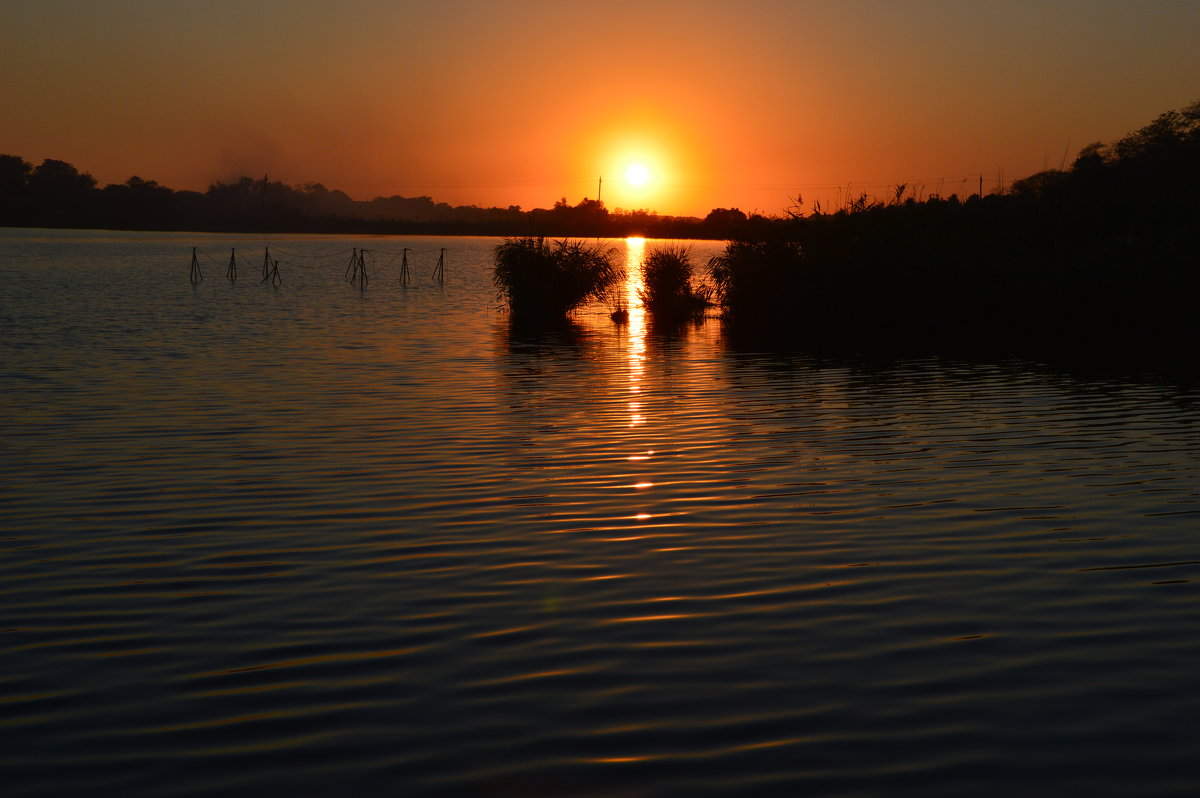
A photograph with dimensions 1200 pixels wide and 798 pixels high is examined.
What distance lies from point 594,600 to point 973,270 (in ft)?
117

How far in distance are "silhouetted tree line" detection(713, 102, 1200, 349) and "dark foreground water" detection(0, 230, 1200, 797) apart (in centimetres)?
2010

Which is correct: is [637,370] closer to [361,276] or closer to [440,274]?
[361,276]

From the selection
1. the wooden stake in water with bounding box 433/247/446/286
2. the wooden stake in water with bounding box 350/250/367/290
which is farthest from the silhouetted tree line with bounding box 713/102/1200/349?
the wooden stake in water with bounding box 433/247/446/286

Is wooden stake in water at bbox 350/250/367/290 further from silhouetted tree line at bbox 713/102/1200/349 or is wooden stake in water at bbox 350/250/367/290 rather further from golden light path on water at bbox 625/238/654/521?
silhouetted tree line at bbox 713/102/1200/349

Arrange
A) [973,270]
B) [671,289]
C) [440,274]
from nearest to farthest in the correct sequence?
[973,270], [671,289], [440,274]

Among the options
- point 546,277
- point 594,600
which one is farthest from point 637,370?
point 546,277

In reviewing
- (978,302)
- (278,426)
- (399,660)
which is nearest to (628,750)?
(399,660)

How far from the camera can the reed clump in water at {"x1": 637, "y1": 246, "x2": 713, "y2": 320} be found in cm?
4428

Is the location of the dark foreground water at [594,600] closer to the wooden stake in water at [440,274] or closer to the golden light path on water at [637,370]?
the golden light path on water at [637,370]

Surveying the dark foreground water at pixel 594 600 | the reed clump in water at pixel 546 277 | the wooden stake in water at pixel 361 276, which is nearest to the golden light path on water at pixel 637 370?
the dark foreground water at pixel 594 600

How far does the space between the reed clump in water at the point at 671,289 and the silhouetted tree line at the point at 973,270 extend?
5.55 feet

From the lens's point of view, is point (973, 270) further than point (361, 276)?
No

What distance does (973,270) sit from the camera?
3972 centimetres

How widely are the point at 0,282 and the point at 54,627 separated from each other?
193ft
